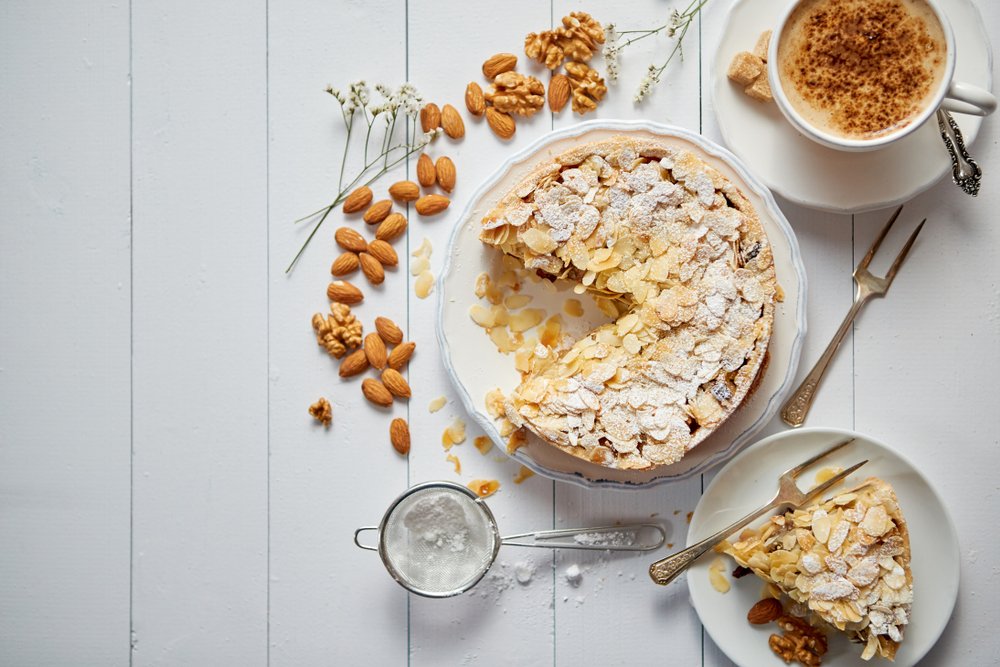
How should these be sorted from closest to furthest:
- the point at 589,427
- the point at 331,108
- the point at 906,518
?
the point at 589,427 < the point at 906,518 < the point at 331,108

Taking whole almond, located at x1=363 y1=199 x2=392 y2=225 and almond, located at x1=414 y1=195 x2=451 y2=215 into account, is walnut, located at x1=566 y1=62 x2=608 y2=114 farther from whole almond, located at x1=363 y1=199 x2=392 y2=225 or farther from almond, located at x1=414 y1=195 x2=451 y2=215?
whole almond, located at x1=363 y1=199 x2=392 y2=225

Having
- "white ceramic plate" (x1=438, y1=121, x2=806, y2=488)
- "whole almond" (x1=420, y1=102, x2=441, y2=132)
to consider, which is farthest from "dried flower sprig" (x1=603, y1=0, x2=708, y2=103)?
"whole almond" (x1=420, y1=102, x2=441, y2=132)

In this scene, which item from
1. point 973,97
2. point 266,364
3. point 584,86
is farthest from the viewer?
point 266,364

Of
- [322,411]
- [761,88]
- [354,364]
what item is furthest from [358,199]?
[761,88]

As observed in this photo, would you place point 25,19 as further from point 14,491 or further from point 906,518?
point 906,518

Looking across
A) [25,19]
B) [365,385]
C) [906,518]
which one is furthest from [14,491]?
[906,518]

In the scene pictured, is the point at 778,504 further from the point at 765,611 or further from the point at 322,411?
the point at 322,411
